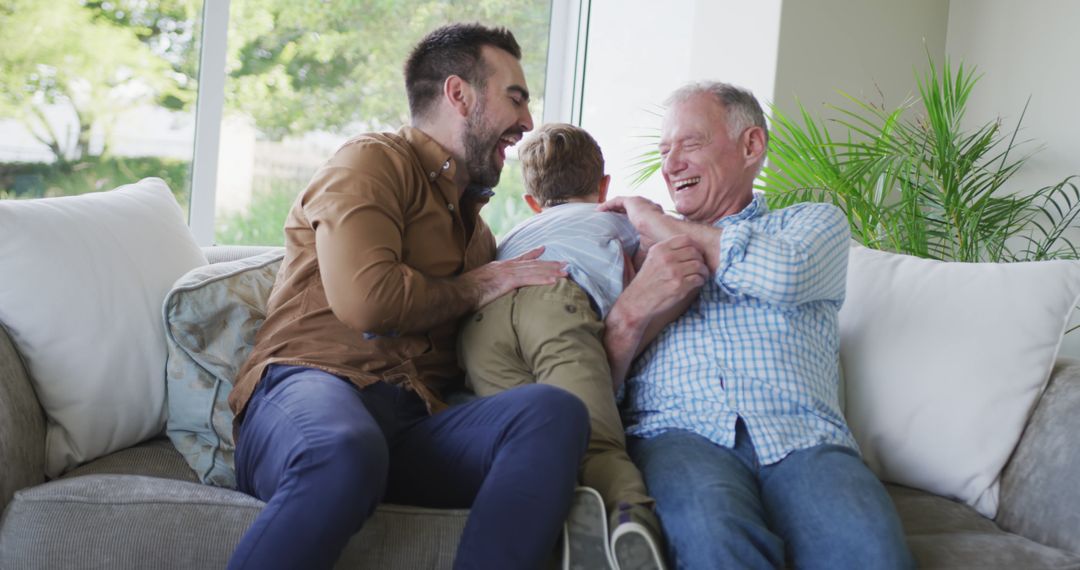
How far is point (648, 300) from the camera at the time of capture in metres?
1.87

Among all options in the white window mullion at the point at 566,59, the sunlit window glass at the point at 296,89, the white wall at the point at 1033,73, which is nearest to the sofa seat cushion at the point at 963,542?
the white wall at the point at 1033,73

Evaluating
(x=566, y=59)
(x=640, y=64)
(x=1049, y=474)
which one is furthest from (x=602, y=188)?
(x=566, y=59)

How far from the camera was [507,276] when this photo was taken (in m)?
1.91

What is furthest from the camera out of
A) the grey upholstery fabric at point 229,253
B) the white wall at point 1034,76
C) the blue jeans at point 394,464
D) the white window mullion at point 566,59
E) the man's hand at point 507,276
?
the white window mullion at point 566,59

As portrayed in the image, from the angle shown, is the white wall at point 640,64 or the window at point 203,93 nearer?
the window at point 203,93

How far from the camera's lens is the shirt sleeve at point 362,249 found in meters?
1.71

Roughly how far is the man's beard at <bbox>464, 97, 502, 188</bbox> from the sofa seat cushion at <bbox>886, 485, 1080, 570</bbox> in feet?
3.39

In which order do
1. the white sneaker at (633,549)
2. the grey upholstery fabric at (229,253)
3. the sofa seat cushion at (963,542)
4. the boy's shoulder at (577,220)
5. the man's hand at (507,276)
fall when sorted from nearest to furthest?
the white sneaker at (633,549), the sofa seat cushion at (963,542), the man's hand at (507,276), the boy's shoulder at (577,220), the grey upholstery fabric at (229,253)

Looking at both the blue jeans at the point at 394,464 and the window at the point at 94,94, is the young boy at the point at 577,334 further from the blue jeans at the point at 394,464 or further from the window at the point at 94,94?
the window at the point at 94,94

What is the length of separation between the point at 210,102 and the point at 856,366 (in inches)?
84.0

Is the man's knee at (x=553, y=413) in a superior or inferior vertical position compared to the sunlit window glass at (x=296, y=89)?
inferior

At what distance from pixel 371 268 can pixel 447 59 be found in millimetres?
564

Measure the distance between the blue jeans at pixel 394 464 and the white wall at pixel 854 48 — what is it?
6.86 feet

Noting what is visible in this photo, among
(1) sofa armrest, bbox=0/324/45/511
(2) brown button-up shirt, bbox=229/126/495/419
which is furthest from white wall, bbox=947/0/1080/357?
(1) sofa armrest, bbox=0/324/45/511
